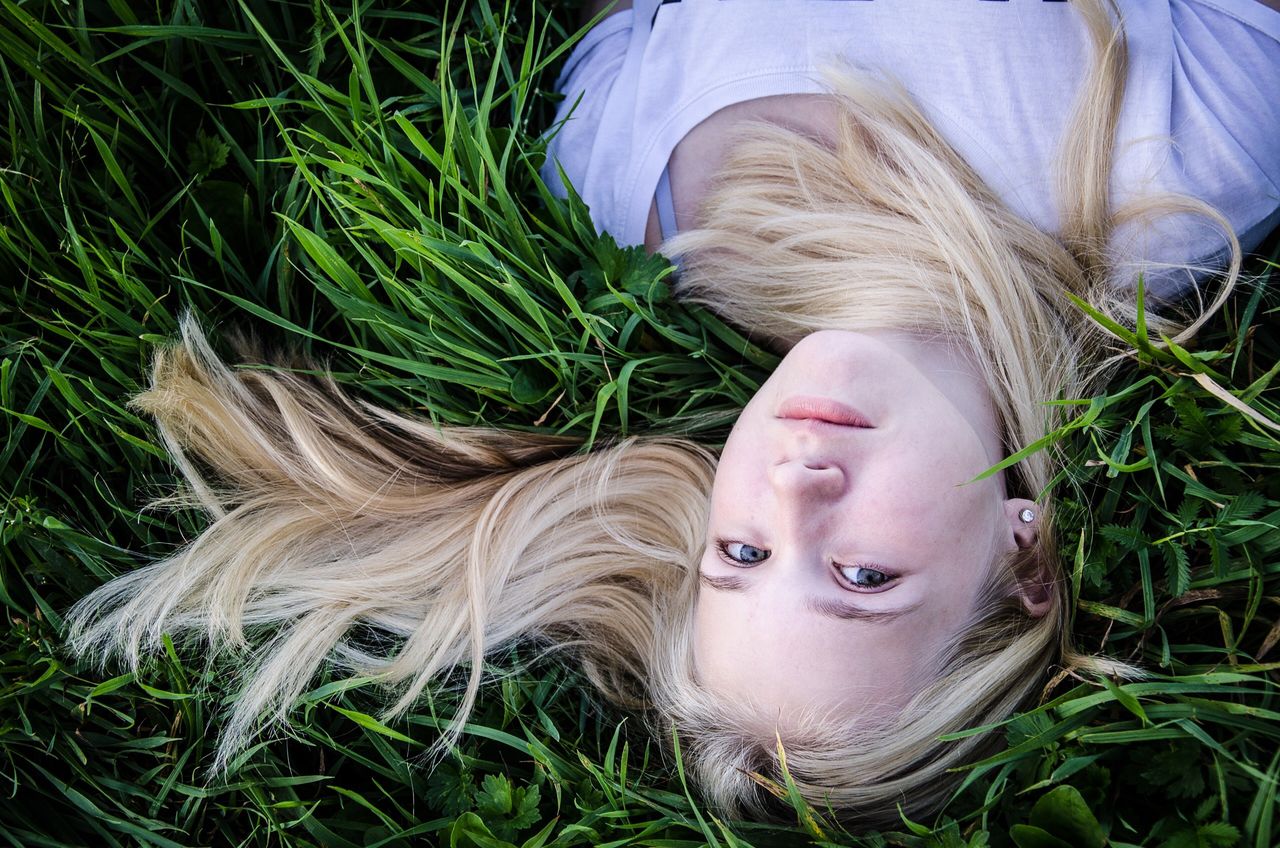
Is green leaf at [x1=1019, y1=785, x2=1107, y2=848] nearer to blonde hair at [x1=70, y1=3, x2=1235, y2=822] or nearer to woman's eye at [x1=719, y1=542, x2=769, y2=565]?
blonde hair at [x1=70, y1=3, x2=1235, y2=822]

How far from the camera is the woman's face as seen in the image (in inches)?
80.0

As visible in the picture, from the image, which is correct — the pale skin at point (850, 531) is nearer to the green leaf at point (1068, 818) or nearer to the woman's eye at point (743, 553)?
the woman's eye at point (743, 553)

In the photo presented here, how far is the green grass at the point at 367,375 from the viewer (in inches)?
89.0

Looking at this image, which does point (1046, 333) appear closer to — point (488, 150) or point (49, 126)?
point (488, 150)

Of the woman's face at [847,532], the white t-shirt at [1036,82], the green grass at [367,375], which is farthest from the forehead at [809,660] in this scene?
the white t-shirt at [1036,82]

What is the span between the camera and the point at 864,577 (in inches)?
82.2

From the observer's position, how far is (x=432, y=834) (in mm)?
2545

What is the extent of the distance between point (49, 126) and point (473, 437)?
1525mm

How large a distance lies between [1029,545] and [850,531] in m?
0.57

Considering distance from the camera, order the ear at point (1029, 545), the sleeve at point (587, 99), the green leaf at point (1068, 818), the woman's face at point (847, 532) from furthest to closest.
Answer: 1. the sleeve at point (587, 99)
2. the ear at point (1029, 545)
3. the woman's face at point (847, 532)
4. the green leaf at point (1068, 818)

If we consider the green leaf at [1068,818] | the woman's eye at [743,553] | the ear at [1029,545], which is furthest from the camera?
the ear at [1029,545]

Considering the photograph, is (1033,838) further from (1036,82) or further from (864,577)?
(1036,82)

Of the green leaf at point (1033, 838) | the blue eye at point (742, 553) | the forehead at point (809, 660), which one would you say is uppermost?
the blue eye at point (742, 553)

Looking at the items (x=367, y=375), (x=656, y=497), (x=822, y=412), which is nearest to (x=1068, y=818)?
(x=822, y=412)
